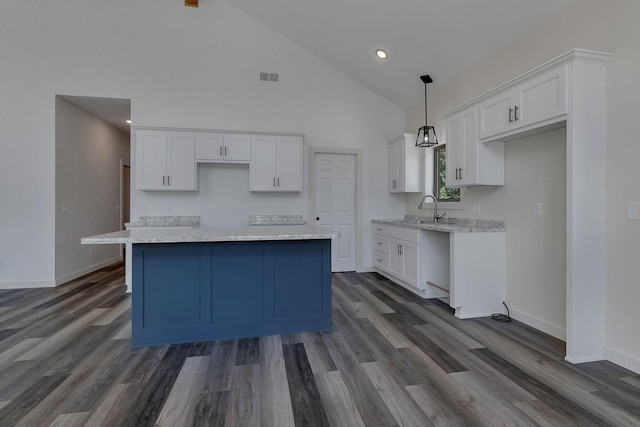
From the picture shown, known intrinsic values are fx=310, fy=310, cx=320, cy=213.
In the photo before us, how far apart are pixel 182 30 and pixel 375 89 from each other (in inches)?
128

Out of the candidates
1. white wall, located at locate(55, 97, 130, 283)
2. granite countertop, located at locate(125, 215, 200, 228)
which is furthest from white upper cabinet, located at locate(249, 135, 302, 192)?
white wall, located at locate(55, 97, 130, 283)

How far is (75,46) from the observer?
14.8ft

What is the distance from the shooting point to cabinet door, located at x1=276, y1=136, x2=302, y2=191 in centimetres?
476

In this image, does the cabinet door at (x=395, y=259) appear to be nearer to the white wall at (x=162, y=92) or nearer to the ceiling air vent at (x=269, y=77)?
the white wall at (x=162, y=92)

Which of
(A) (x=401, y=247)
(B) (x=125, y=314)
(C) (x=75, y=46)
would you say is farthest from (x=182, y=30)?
(A) (x=401, y=247)

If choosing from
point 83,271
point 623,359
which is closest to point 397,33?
point 623,359

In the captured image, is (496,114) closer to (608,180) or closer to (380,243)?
(608,180)

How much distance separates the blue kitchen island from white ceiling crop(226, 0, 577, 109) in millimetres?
2652

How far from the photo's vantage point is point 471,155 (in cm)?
335

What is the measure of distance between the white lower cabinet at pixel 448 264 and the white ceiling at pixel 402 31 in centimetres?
210

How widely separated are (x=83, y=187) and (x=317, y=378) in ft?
17.1

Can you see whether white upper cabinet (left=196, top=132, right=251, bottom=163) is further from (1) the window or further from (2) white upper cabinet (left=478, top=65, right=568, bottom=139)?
(2) white upper cabinet (left=478, top=65, right=568, bottom=139)

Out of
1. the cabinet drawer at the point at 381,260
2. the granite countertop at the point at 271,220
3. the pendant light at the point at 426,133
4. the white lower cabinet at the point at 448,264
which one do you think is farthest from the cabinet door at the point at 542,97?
the granite countertop at the point at 271,220

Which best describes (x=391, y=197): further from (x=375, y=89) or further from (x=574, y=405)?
(x=574, y=405)
